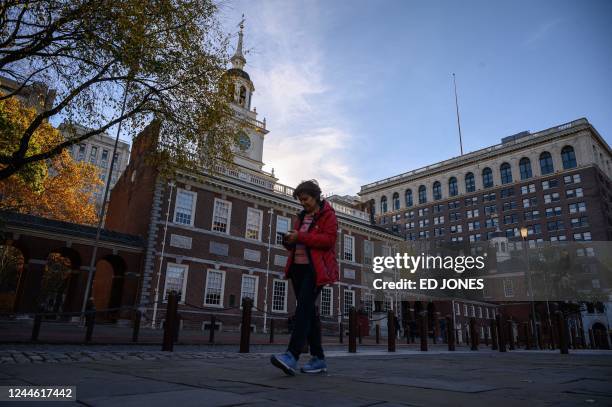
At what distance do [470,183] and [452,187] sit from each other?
12.2 feet

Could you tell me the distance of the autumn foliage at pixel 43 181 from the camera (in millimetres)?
17461

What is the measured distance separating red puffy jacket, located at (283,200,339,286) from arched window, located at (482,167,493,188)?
77.4m

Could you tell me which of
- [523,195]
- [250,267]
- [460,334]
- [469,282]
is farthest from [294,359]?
[523,195]

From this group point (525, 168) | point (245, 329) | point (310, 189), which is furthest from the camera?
point (525, 168)

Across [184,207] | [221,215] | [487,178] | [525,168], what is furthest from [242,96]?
[525,168]

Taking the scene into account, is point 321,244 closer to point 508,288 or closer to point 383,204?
point 508,288

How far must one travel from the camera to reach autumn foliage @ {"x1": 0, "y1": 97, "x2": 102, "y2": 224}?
57.3 feet

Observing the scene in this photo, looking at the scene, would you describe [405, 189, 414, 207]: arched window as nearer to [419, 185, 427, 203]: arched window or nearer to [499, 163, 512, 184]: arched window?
[419, 185, 427, 203]: arched window

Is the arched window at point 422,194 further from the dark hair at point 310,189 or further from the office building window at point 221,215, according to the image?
the dark hair at point 310,189

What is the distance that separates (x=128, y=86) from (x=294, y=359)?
1087 cm

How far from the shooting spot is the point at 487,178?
7425 centimetres

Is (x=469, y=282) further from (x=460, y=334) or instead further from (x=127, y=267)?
(x=127, y=267)

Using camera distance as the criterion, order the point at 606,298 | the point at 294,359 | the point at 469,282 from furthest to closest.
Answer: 1. the point at 469,282
2. the point at 606,298
3. the point at 294,359

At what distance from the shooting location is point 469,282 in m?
64.2
